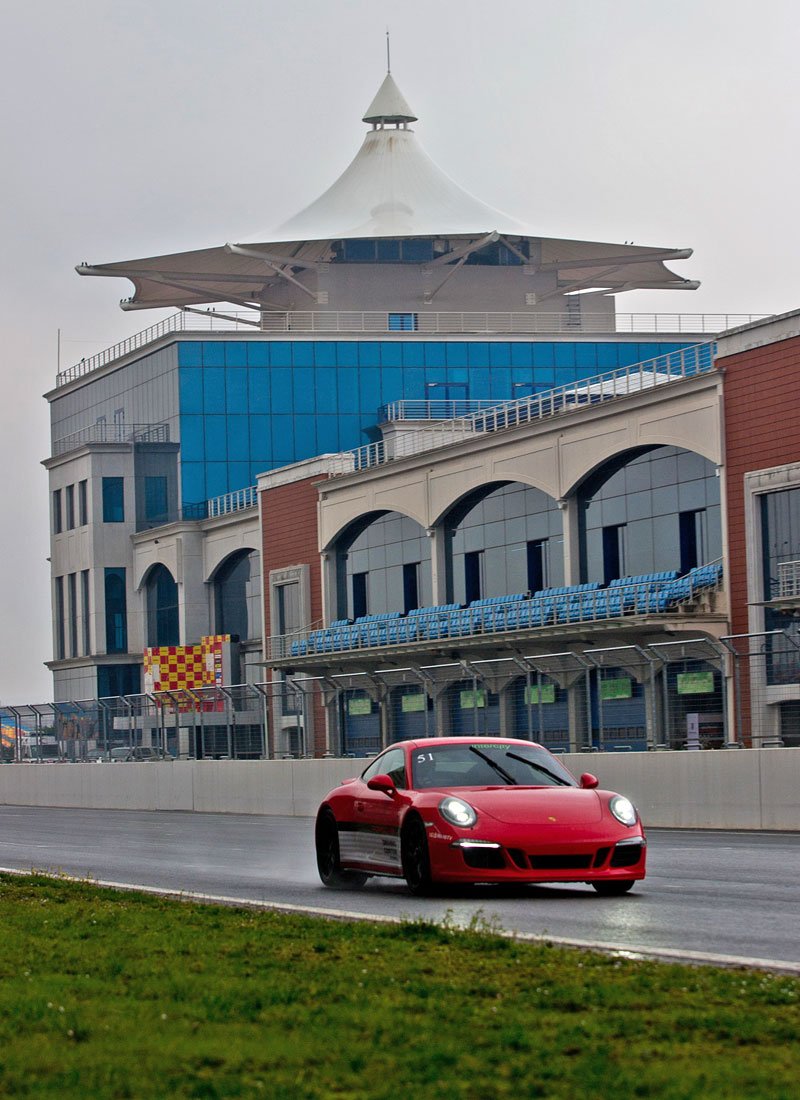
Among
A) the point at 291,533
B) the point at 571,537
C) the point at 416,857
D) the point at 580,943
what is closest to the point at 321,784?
the point at 571,537

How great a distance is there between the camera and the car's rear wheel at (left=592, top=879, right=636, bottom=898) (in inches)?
545

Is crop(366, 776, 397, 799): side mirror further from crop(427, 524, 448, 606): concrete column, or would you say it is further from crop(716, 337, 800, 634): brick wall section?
crop(427, 524, 448, 606): concrete column

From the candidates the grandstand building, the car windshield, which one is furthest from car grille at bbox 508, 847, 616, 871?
the grandstand building

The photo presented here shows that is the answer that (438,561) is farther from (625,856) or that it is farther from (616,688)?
(625,856)

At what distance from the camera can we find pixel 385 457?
66188 millimetres

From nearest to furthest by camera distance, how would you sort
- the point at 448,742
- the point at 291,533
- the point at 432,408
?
the point at 448,742, the point at 291,533, the point at 432,408

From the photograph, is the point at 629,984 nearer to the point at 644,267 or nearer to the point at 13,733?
the point at 13,733

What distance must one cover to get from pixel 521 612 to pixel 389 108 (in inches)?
1946

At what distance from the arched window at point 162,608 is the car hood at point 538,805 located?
6918 cm

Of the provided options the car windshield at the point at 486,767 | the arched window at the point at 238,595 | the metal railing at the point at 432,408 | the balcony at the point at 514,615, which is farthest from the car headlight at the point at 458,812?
the metal railing at the point at 432,408

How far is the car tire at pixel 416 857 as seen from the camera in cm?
1392

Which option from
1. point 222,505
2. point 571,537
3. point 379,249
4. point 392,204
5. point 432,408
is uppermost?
point 392,204

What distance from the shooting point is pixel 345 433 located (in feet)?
276

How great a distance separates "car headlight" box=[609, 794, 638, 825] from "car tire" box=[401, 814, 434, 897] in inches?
Answer: 56.7
